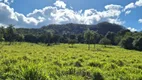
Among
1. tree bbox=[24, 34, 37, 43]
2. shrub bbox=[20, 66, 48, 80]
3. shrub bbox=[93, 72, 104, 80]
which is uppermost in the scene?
tree bbox=[24, 34, 37, 43]

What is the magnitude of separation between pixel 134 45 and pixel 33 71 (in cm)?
9280

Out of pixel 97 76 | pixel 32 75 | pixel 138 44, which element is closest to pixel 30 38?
pixel 138 44

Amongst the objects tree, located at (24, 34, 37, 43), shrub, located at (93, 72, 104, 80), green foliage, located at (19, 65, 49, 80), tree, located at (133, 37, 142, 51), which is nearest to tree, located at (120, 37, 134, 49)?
tree, located at (133, 37, 142, 51)

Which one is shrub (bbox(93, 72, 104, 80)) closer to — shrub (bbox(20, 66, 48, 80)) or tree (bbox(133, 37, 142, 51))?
shrub (bbox(20, 66, 48, 80))

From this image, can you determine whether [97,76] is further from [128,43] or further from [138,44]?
[128,43]

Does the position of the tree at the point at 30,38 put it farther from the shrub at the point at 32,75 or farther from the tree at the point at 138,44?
the shrub at the point at 32,75

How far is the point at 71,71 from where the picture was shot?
20516mm

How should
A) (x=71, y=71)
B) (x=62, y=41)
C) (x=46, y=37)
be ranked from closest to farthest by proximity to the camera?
(x=71, y=71) → (x=46, y=37) → (x=62, y=41)

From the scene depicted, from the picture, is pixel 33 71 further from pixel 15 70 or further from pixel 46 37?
pixel 46 37

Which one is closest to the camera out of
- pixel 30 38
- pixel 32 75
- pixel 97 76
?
pixel 32 75

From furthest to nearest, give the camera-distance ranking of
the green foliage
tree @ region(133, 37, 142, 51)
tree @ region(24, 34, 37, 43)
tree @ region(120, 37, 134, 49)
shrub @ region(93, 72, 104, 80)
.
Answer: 1. tree @ region(24, 34, 37, 43)
2. tree @ region(120, 37, 134, 49)
3. tree @ region(133, 37, 142, 51)
4. shrub @ region(93, 72, 104, 80)
5. the green foliage

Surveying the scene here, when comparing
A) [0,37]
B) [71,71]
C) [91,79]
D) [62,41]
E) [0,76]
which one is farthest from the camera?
[62,41]

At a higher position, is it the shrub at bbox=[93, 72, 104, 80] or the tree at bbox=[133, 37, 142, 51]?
the tree at bbox=[133, 37, 142, 51]

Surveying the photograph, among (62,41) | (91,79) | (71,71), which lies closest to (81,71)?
(71,71)
